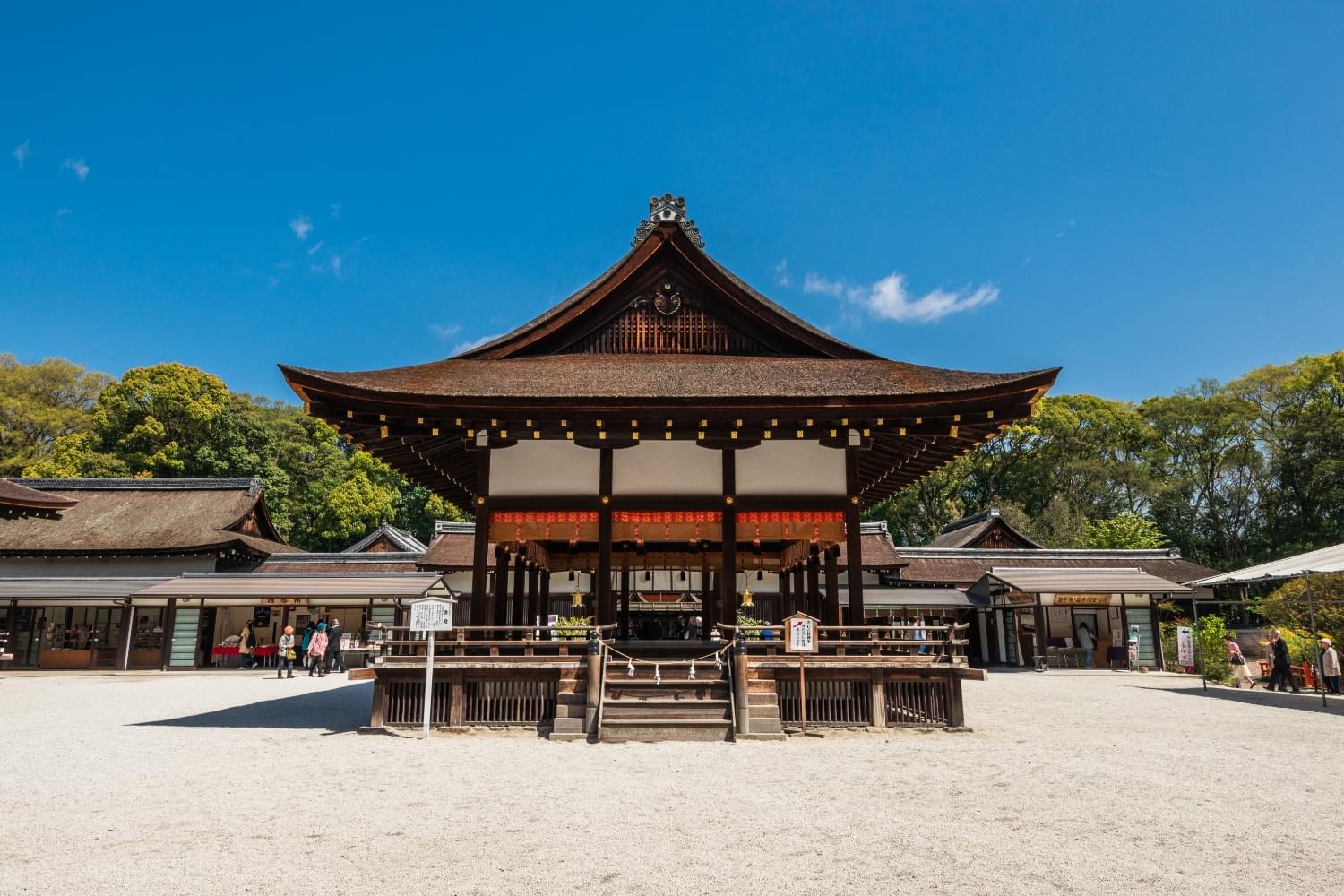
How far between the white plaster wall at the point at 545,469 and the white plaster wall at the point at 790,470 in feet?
8.69

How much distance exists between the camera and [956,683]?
1172cm

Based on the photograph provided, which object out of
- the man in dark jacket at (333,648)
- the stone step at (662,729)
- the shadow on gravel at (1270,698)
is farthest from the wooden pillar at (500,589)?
the shadow on gravel at (1270,698)

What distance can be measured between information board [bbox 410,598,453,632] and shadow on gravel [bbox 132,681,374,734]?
2.24 m

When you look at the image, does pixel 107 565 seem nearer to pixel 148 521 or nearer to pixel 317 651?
pixel 148 521

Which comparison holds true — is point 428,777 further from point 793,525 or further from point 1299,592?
point 1299,592

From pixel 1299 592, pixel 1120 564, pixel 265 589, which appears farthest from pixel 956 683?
pixel 1120 564

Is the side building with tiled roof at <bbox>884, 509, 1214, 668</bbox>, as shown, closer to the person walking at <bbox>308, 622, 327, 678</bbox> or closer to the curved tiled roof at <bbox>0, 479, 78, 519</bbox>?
the person walking at <bbox>308, 622, 327, 678</bbox>

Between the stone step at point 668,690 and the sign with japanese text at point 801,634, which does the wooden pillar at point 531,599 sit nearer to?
the stone step at point 668,690

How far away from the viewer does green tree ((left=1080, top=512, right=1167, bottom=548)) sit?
42.1m

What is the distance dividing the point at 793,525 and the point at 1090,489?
45280mm

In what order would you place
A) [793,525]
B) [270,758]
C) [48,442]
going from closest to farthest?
[270,758] → [793,525] → [48,442]

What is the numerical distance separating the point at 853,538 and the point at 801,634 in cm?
241

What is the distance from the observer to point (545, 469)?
44.3ft

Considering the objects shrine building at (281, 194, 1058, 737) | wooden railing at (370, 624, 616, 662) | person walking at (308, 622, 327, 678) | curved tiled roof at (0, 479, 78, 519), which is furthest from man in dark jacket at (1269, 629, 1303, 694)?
curved tiled roof at (0, 479, 78, 519)
